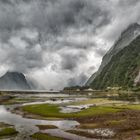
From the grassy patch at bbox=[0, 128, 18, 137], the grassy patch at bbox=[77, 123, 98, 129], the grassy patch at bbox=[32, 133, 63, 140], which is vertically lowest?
the grassy patch at bbox=[32, 133, 63, 140]

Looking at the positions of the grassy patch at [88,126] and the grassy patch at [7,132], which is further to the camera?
the grassy patch at [88,126]

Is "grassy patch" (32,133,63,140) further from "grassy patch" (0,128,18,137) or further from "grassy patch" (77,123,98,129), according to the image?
"grassy patch" (77,123,98,129)

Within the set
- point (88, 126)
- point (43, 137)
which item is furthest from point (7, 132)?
point (88, 126)

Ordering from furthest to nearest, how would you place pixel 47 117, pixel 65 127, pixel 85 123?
pixel 47 117 → pixel 85 123 → pixel 65 127

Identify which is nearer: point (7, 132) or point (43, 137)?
point (43, 137)

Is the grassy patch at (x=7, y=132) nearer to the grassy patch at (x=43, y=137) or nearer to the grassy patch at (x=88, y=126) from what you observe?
the grassy patch at (x=43, y=137)

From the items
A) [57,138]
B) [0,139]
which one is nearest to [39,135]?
[57,138]

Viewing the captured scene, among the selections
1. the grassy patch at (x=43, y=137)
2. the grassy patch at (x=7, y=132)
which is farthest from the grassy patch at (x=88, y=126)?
the grassy patch at (x=7, y=132)

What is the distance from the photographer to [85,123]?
75188 mm

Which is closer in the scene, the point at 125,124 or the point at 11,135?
the point at 11,135

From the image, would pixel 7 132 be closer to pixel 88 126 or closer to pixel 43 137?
pixel 43 137

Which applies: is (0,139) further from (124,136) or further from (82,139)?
(124,136)

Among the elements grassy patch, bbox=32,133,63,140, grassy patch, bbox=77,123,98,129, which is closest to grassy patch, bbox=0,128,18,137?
grassy patch, bbox=32,133,63,140

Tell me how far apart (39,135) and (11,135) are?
245 inches
